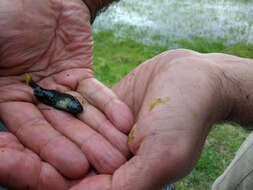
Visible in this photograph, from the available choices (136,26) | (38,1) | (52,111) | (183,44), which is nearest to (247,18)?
(183,44)

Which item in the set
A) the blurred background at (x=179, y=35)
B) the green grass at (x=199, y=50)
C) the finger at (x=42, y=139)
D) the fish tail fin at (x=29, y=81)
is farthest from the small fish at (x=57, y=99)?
the blurred background at (x=179, y=35)

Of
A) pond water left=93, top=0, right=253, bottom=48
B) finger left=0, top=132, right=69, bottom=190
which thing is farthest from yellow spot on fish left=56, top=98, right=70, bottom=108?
pond water left=93, top=0, right=253, bottom=48

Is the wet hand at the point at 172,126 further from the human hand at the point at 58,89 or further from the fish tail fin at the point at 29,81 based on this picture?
the fish tail fin at the point at 29,81

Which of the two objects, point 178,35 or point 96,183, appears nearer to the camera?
point 96,183

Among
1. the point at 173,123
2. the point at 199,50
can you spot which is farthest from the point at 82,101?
the point at 199,50

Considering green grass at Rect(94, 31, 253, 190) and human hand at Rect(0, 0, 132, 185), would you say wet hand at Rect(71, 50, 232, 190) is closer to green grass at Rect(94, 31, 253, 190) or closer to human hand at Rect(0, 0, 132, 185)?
human hand at Rect(0, 0, 132, 185)

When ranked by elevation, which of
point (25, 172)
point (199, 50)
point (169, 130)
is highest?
point (169, 130)

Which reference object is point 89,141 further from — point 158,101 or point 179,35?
point 179,35
